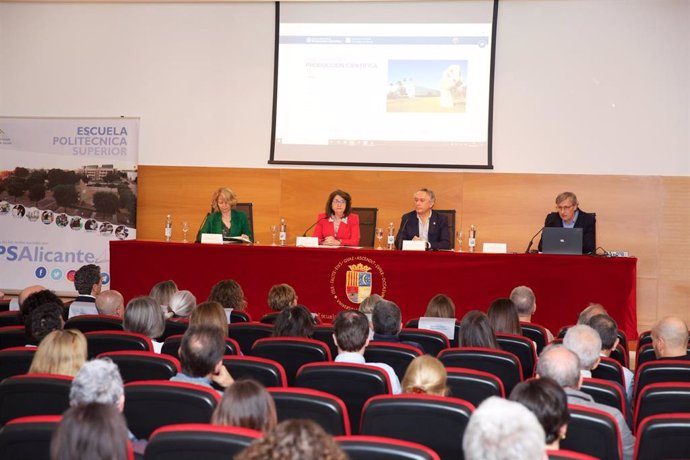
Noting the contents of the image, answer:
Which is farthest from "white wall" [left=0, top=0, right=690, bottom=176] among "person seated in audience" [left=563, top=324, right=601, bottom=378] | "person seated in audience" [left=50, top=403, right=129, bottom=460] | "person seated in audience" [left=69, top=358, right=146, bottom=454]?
"person seated in audience" [left=50, top=403, right=129, bottom=460]

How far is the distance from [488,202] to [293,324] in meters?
4.97

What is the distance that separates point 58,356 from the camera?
3.21m

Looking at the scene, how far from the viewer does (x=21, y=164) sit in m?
Result: 9.92

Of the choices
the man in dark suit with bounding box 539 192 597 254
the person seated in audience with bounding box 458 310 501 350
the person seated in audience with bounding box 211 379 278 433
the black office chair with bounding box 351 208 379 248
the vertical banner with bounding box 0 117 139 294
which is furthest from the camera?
the vertical banner with bounding box 0 117 139 294

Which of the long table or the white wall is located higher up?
the white wall

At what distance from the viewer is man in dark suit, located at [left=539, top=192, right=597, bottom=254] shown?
7.59m

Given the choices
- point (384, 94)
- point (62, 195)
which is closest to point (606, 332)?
point (384, 94)

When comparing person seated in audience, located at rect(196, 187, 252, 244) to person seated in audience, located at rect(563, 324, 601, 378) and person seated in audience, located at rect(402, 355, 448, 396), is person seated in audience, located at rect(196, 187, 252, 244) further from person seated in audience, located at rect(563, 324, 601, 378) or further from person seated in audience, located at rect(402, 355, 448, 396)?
person seated in audience, located at rect(402, 355, 448, 396)

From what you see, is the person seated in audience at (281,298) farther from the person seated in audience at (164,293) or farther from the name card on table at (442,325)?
the name card on table at (442,325)

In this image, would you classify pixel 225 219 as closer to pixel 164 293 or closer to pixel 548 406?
pixel 164 293

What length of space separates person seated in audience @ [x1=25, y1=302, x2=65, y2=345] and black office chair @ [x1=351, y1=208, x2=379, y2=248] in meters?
4.75

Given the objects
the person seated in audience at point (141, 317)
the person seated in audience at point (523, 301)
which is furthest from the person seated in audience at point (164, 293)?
the person seated in audience at point (523, 301)

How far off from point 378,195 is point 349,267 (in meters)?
2.15

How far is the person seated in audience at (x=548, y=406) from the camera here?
248 centimetres
